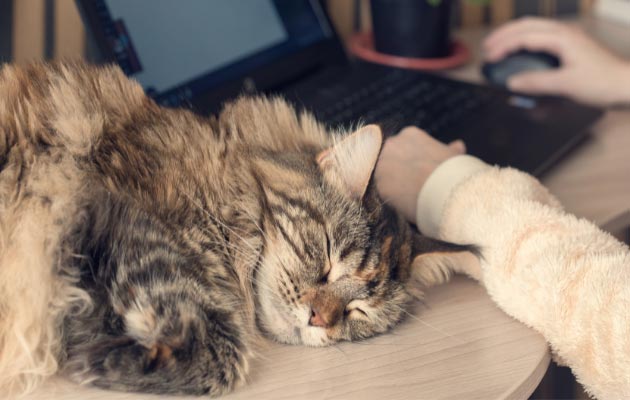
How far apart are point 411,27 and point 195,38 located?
542 mm

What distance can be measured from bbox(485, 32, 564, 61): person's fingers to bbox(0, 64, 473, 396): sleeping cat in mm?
746

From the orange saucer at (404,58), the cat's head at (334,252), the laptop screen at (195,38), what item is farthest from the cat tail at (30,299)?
the orange saucer at (404,58)

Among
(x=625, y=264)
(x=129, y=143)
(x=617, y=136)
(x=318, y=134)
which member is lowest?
(x=617, y=136)

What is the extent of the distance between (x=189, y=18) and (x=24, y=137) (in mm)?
556

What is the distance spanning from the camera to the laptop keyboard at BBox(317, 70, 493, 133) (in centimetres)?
140

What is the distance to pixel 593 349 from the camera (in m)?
0.91

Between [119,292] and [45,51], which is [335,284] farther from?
[45,51]

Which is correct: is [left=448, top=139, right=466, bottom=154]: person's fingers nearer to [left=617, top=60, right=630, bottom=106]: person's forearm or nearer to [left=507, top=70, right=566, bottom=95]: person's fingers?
[left=507, top=70, right=566, bottom=95]: person's fingers

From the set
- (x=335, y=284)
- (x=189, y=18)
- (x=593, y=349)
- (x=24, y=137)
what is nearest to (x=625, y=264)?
(x=593, y=349)

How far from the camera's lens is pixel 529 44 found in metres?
1.71

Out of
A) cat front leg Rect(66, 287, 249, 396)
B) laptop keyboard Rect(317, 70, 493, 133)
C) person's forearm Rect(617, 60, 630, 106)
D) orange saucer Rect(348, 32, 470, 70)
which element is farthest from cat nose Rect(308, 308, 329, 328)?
person's forearm Rect(617, 60, 630, 106)

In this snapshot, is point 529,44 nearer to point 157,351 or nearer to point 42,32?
point 42,32

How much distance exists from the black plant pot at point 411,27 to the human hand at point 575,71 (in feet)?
0.51

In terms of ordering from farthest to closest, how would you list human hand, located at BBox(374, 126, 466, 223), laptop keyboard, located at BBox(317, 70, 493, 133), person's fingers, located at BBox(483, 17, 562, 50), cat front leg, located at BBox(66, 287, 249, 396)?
person's fingers, located at BBox(483, 17, 562, 50), laptop keyboard, located at BBox(317, 70, 493, 133), human hand, located at BBox(374, 126, 466, 223), cat front leg, located at BBox(66, 287, 249, 396)
